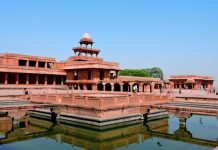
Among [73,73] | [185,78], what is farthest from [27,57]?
[185,78]

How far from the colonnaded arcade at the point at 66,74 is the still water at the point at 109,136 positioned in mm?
18374

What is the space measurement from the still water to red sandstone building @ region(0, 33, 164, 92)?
18.4m

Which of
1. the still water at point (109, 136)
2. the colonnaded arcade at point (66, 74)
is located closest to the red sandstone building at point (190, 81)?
the colonnaded arcade at point (66, 74)

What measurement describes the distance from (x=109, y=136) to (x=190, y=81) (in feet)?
170

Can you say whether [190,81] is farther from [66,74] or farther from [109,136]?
[109,136]

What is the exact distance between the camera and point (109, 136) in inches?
750

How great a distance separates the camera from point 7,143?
56.0ft

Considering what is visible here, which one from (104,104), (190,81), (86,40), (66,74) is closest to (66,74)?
(66,74)

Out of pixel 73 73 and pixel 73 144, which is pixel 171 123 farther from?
pixel 73 73

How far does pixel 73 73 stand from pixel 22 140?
30.4 metres

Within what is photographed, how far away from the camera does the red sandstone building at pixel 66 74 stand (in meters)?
41.8

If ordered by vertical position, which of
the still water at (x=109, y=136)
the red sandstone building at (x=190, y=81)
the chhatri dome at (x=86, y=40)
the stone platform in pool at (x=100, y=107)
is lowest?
the still water at (x=109, y=136)

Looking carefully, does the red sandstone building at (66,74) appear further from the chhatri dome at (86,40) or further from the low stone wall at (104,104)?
the low stone wall at (104,104)

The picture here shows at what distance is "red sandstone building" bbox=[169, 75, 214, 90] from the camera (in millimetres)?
66625
